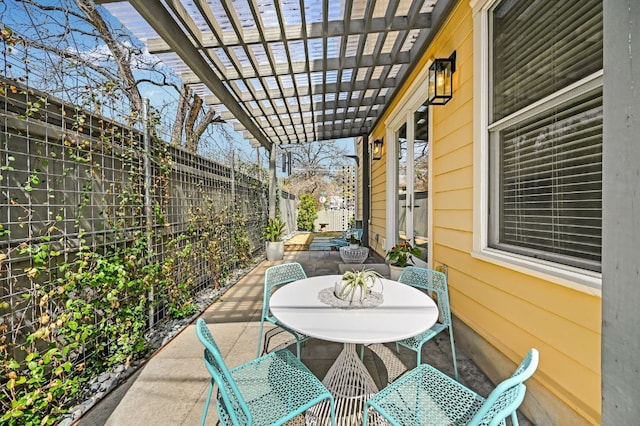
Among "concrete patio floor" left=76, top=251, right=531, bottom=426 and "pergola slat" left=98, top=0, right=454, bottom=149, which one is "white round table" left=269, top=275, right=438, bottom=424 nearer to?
"concrete patio floor" left=76, top=251, right=531, bottom=426

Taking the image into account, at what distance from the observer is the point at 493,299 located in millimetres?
1963

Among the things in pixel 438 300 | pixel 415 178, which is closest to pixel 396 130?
pixel 415 178

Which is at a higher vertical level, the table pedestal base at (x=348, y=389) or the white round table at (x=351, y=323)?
the white round table at (x=351, y=323)

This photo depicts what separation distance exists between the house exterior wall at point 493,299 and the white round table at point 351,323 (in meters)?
0.56

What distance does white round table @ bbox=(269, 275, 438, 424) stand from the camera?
1.34 metres

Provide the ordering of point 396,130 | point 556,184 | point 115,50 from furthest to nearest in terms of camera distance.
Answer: point 115,50, point 396,130, point 556,184

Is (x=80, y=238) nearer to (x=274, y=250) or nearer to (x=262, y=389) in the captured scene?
(x=262, y=389)

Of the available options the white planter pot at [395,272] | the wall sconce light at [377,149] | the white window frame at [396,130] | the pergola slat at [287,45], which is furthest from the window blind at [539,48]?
the wall sconce light at [377,149]

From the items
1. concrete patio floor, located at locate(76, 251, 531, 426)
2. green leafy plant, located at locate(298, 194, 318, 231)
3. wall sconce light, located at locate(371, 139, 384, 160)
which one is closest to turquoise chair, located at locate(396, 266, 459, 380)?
concrete patio floor, located at locate(76, 251, 531, 426)

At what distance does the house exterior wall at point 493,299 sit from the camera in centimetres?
133

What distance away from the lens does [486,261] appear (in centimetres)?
202

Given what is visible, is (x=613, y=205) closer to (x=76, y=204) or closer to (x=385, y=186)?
(x=76, y=204)

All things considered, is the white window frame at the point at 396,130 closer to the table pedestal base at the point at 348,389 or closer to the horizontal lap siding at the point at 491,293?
the horizontal lap siding at the point at 491,293

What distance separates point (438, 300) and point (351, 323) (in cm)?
109
